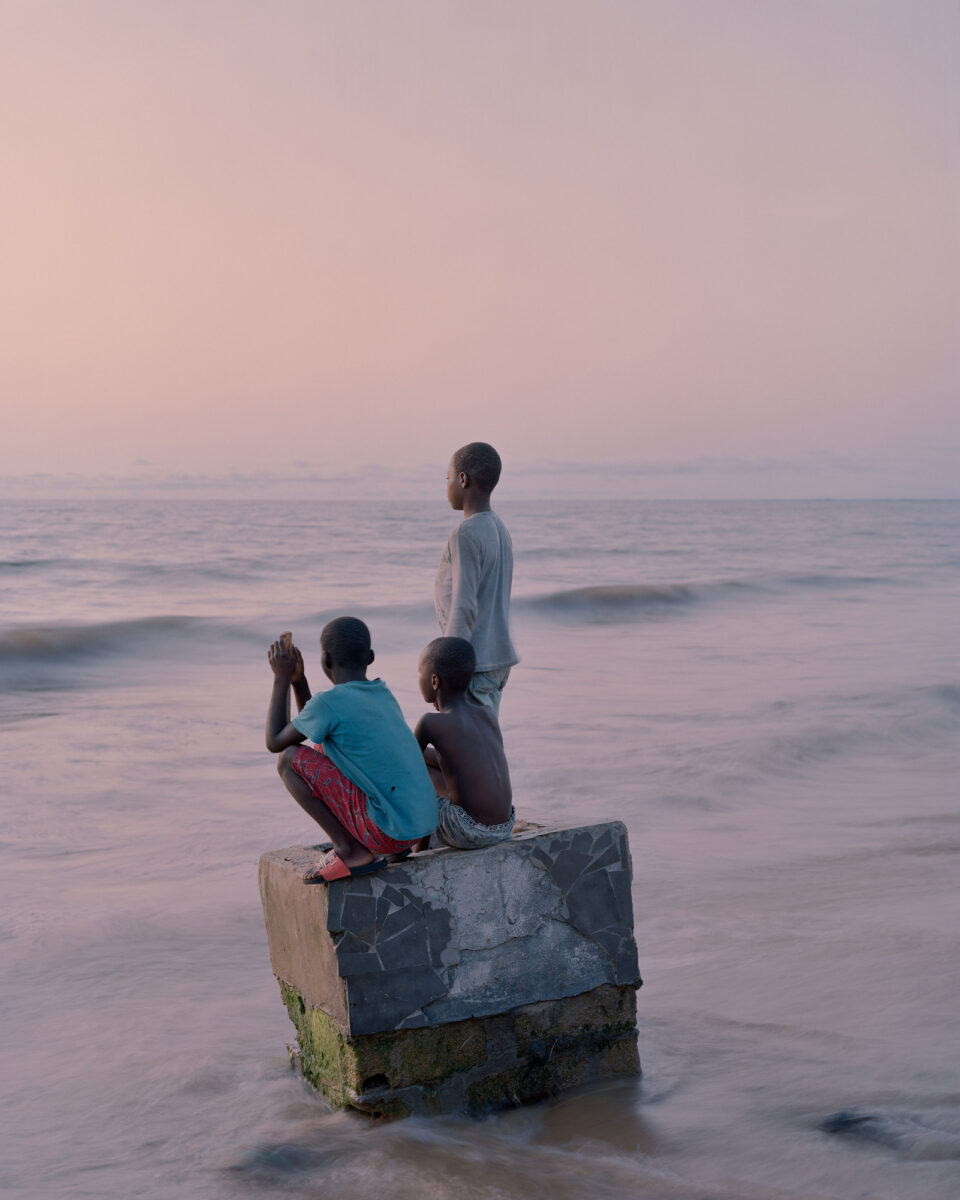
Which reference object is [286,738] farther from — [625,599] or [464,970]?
[625,599]

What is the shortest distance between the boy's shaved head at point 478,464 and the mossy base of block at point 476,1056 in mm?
1767

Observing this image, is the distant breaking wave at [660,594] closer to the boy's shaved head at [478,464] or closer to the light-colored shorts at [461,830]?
the boy's shaved head at [478,464]

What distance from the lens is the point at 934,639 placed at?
1869 cm

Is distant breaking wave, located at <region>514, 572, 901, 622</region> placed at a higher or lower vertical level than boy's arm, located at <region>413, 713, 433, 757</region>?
lower

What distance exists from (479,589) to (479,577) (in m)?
0.05

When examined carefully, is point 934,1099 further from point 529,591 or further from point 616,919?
point 529,591

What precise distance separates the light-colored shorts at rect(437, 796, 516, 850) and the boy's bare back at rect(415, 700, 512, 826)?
34 mm

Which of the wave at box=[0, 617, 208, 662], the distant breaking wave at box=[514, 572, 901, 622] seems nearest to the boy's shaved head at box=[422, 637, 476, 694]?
the wave at box=[0, 617, 208, 662]

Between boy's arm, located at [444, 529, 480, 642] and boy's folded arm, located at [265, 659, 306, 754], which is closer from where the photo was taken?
boy's folded arm, located at [265, 659, 306, 754]

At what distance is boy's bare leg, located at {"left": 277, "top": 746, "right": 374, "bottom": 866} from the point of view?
359 cm

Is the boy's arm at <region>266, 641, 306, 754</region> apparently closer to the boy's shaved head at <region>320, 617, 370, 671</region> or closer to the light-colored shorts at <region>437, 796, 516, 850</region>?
the boy's shaved head at <region>320, 617, 370, 671</region>

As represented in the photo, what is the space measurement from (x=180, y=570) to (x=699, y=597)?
1402 cm

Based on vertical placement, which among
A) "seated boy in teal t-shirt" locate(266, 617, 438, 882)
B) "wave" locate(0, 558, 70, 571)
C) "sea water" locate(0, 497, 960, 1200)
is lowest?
"sea water" locate(0, 497, 960, 1200)

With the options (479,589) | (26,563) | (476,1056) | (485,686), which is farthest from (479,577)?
(26,563)
